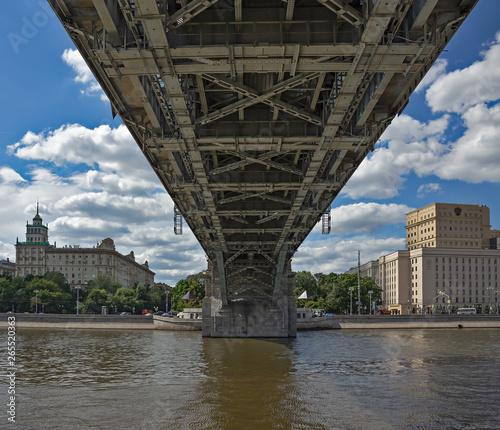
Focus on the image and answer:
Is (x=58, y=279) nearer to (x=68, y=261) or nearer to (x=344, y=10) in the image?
(x=68, y=261)

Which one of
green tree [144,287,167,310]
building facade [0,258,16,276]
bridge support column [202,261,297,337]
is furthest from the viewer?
building facade [0,258,16,276]

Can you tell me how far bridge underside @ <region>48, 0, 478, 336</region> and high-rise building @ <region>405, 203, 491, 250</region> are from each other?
400 feet

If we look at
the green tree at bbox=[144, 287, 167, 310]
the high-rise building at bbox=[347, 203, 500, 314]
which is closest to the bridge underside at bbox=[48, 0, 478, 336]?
the high-rise building at bbox=[347, 203, 500, 314]

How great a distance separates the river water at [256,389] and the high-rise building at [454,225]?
337 ft

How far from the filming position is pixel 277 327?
4919cm

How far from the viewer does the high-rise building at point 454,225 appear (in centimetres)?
13438

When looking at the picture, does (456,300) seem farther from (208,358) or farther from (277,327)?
(208,358)

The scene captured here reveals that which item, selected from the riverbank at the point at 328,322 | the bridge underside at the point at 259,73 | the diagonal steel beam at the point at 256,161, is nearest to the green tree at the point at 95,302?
the riverbank at the point at 328,322

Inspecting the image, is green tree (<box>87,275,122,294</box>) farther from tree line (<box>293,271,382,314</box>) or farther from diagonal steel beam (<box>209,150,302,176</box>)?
diagonal steel beam (<box>209,150,302,176</box>)

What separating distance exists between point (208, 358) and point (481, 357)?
55.2 feet

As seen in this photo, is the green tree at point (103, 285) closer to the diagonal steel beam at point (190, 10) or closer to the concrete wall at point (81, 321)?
the concrete wall at point (81, 321)

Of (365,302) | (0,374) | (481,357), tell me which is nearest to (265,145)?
(0,374)

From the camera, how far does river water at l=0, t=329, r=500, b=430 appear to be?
15.6 m

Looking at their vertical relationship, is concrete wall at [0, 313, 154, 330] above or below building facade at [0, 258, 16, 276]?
below
